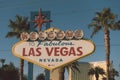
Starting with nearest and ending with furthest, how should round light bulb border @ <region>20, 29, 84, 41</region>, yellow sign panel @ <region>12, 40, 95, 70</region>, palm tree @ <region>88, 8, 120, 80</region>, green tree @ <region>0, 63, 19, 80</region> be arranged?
yellow sign panel @ <region>12, 40, 95, 70</region> < round light bulb border @ <region>20, 29, 84, 41</region> < palm tree @ <region>88, 8, 120, 80</region> < green tree @ <region>0, 63, 19, 80</region>

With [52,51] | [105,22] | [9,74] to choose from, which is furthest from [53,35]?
[9,74]

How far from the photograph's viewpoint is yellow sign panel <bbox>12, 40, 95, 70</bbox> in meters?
30.0

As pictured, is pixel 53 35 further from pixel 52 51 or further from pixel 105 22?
pixel 105 22

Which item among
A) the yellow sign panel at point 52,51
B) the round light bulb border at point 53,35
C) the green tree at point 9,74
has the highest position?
the round light bulb border at point 53,35

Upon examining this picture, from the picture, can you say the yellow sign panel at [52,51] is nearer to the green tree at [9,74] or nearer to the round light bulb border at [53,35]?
the round light bulb border at [53,35]

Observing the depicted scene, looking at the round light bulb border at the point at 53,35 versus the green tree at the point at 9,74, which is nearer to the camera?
the round light bulb border at the point at 53,35

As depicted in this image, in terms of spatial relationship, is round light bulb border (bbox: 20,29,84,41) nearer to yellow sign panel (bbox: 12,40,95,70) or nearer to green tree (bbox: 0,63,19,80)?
yellow sign panel (bbox: 12,40,95,70)

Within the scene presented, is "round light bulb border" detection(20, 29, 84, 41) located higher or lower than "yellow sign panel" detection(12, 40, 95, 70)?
higher

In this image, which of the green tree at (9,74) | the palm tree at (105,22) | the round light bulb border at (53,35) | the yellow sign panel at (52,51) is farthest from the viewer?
the green tree at (9,74)

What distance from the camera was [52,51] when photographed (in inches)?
1203

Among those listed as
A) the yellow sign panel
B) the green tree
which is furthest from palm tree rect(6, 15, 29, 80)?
the yellow sign panel

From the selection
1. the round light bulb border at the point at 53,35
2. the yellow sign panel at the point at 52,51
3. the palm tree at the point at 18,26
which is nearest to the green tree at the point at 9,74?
the palm tree at the point at 18,26

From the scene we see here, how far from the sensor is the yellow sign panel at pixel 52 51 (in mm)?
29984

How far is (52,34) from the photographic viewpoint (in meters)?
30.7
